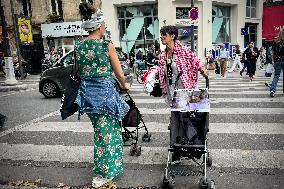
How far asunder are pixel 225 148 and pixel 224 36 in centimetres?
2600

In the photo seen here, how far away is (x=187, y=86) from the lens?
13.1ft

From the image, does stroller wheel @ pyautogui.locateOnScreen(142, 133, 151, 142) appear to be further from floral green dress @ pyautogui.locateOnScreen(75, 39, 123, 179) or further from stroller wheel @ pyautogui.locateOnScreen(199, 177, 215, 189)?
stroller wheel @ pyautogui.locateOnScreen(199, 177, 215, 189)

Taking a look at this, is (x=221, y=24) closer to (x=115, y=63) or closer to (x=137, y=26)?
(x=137, y=26)

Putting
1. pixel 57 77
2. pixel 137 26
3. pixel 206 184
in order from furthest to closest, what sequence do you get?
pixel 137 26, pixel 57 77, pixel 206 184

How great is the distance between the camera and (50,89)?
11.0m

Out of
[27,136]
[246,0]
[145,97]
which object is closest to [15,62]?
[145,97]

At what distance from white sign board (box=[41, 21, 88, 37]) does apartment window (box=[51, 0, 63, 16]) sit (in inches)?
62.4

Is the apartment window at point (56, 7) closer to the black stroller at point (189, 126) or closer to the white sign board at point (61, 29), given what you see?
the white sign board at point (61, 29)

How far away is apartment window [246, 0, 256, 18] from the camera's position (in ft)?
98.2

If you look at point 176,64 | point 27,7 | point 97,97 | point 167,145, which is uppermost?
point 27,7

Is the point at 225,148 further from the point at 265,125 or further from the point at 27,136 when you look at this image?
the point at 27,136

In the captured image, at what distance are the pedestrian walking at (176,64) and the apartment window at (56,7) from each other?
Result: 26609 mm

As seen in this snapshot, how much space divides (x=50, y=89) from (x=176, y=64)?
26.6 ft

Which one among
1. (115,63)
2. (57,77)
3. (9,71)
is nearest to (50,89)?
(57,77)
